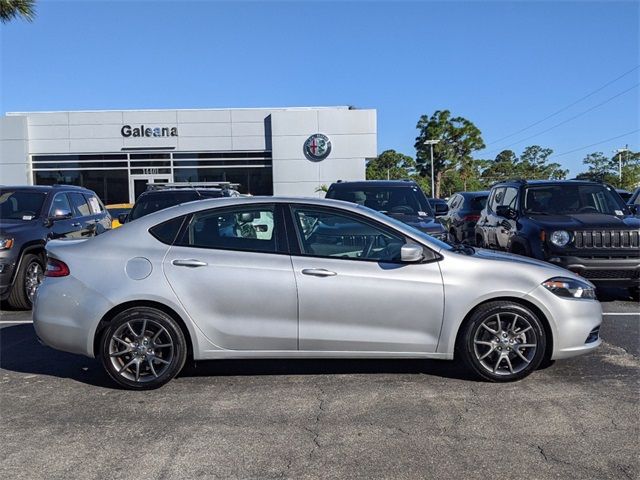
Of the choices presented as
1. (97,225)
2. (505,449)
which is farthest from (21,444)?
(97,225)

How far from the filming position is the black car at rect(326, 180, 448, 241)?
32.9 ft

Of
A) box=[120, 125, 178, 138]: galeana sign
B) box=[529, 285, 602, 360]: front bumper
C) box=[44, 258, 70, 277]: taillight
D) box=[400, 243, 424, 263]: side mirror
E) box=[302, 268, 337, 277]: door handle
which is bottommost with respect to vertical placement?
box=[529, 285, 602, 360]: front bumper

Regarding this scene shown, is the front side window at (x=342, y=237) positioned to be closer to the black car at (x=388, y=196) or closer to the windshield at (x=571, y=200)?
the black car at (x=388, y=196)

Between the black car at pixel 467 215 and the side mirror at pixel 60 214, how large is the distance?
9.30m

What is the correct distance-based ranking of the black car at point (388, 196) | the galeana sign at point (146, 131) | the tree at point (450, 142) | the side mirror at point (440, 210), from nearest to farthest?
1. the black car at point (388, 196)
2. the side mirror at point (440, 210)
3. the galeana sign at point (146, 131)
4. the tree at point (450, 142)

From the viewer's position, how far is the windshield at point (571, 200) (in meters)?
9.49

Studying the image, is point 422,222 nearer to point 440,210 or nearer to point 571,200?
point 440,210

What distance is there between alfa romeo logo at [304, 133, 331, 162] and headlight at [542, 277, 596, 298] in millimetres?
28365

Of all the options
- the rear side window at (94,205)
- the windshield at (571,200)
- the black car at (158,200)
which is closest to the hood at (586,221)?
the windshield at (571,200)

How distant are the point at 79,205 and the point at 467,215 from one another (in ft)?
32.0

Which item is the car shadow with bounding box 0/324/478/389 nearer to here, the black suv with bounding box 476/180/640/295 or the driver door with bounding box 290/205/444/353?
the driver door with bounding box 290/205/444/353

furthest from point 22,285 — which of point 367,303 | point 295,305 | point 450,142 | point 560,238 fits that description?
point 450,142

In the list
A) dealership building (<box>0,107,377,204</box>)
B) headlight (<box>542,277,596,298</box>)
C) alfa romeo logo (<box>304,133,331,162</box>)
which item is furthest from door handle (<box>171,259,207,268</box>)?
alfa romeo logo (<box>304,133,331,162</box>)

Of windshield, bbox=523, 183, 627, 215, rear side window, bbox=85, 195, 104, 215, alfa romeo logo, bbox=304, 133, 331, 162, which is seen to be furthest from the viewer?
alfa romeo logo, bbox=304, 133, 331, 162
